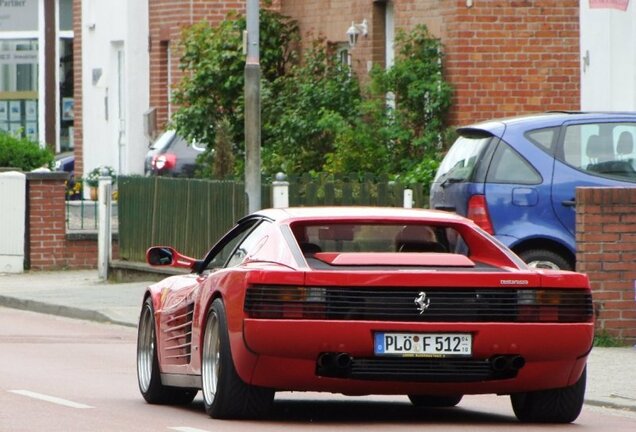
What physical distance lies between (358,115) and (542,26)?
2.80 meters

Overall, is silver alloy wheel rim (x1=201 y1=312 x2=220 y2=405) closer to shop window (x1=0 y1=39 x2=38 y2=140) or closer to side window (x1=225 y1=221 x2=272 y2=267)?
side window (x1=225 y1=221 x2=272 y2=267)

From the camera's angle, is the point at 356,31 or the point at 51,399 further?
the point at 356,31

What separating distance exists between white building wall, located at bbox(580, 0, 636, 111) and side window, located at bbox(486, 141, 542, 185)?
7651 mm

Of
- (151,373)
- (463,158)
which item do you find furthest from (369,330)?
(463,158)

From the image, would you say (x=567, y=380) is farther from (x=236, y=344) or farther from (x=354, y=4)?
(x=354, y=4)

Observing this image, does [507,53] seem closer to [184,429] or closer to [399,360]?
[399,360]

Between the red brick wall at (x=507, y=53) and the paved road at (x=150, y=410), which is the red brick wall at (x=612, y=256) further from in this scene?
the red brick wall at (x=507, y=53)

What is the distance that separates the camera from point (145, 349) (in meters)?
12.8

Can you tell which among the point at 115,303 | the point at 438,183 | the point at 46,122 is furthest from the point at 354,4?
the point at 46,122

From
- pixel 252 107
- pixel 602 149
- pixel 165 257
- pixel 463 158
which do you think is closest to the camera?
A: pixel 165 257

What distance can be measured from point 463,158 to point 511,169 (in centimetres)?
57

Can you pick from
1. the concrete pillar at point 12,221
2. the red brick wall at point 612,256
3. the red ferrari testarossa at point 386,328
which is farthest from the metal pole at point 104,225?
the red ferrari testarossa at point 386,328

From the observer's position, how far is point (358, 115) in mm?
26406

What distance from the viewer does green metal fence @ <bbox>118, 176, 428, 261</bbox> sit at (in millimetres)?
21281
